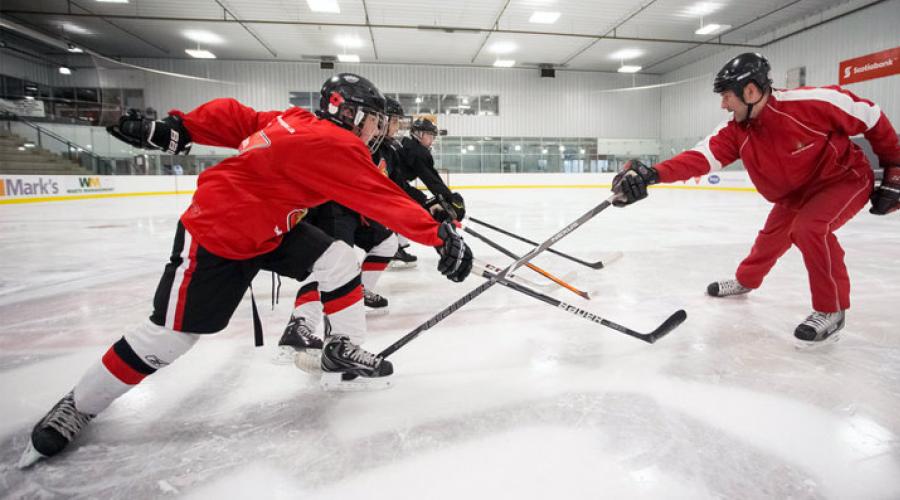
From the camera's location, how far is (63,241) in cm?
488

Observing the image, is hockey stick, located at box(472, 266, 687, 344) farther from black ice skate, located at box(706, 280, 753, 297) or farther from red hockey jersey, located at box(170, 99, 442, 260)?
black ice skate, located at box(706, 280, 753, 297)

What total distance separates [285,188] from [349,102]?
0.35 m

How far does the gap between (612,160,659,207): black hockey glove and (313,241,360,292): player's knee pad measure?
1.14 metres

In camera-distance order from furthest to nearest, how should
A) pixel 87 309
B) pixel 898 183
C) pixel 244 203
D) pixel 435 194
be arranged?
pixel 435 194
pixel 87 309
pixel 898 183
pixel 244 203

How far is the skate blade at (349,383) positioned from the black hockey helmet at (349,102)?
0.82m

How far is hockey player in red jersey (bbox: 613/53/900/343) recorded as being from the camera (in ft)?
6.42

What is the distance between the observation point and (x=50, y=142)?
10.3 m

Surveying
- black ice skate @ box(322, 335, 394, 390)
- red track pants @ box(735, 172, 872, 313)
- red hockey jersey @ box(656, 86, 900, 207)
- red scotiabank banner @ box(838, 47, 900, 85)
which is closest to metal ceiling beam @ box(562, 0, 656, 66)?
red scotiabank banner @ box(838, 47, 900, 85)

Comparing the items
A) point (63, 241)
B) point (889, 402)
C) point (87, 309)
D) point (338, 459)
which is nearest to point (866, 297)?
point (889, 402)

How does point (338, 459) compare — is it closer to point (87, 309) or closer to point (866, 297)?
point (87, 309)

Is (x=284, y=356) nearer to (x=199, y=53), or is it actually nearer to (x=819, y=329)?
(x=819, y=329)

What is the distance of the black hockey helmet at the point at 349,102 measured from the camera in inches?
58.0

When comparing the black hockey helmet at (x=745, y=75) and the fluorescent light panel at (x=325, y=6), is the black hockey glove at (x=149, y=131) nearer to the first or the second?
the black hockey helmet at (x=745, y=75)

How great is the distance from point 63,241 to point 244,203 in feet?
16.2
